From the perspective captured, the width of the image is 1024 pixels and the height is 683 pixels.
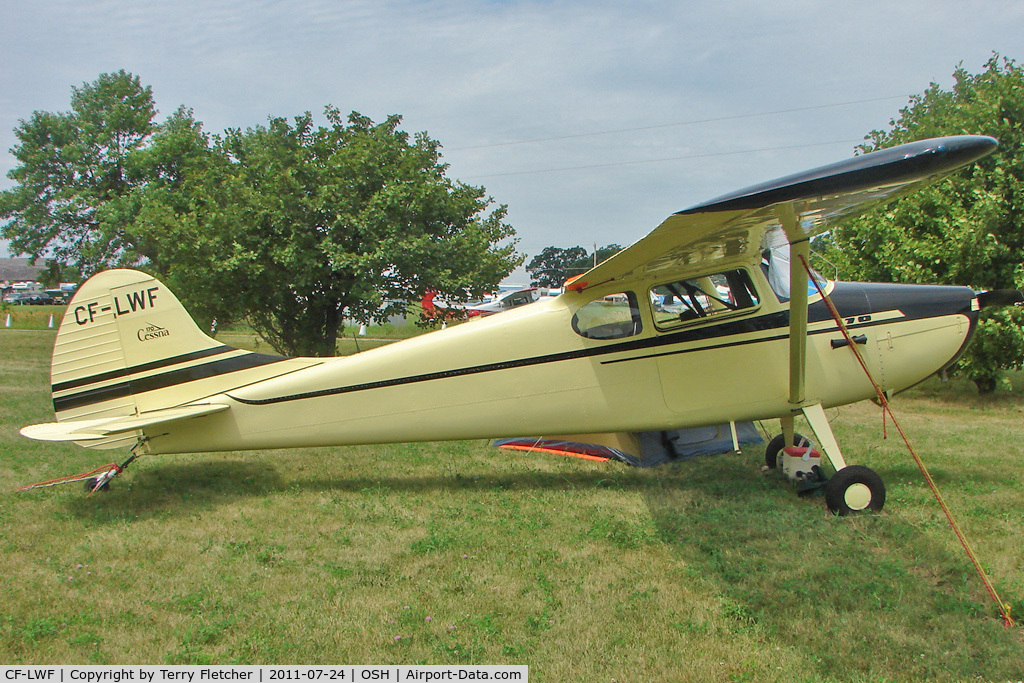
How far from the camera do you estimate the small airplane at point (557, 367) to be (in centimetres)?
626

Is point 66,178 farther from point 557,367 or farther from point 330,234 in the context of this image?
point 557,367

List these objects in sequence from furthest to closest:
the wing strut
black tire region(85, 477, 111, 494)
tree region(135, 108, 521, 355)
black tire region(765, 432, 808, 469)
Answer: tree region(135, 108, 521, 355) < black tire region(765, 432, 808, 469) < black tire region(85, 477, 111, 494) < the wing strut

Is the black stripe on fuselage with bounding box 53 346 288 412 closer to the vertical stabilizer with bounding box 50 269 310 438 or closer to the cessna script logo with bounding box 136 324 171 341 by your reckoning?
the vertical stabilizer with bounding box 50 269 310 438

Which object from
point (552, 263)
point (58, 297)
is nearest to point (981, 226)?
point (552, 263)

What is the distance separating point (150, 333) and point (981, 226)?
12436 mm

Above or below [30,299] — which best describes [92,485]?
below

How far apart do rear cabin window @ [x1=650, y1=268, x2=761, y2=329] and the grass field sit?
5.51 feet

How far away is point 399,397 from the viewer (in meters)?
6.34

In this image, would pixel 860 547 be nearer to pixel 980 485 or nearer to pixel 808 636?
pixel 808 636

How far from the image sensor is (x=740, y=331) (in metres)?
6.24

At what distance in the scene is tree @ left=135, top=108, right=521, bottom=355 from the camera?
14641 millimetres

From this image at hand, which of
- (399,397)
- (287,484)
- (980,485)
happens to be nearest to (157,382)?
(287,484)
